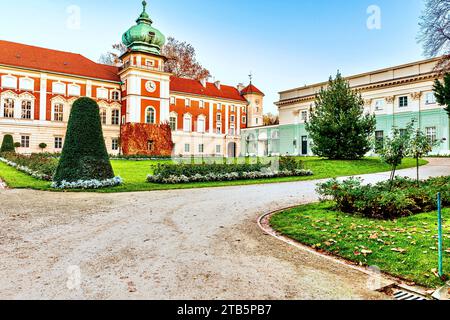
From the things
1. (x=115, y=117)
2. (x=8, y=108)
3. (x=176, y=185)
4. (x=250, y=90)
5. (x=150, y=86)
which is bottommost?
(x=176, y=185)

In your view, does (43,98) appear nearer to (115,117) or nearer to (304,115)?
(115,117)

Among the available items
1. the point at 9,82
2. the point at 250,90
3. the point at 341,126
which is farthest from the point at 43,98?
the point at 341,126

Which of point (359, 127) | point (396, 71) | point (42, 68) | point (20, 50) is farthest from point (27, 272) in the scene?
point (20, 50)

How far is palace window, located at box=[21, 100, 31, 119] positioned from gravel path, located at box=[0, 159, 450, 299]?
34.5 m

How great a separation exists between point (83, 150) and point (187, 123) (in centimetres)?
3638

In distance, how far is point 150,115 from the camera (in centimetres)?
4103

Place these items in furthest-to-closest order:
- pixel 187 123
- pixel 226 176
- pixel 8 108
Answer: pixel 187 123 → pixel 8 108 → pixel 226 176

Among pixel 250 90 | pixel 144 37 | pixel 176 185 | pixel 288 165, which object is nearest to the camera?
pixel 176 185

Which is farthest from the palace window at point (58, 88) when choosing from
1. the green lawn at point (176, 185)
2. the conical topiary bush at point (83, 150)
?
the conical topiary bush at point (83, 150)

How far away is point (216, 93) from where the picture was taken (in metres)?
52.3

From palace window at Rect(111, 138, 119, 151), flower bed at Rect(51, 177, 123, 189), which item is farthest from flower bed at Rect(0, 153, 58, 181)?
palace window at Rect(111, 138, 119, 151)

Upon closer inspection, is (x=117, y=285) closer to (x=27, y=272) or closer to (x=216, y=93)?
(x=27, y=272)

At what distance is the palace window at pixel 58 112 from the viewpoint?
3844 cm

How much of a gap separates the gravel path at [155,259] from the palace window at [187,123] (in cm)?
4017
